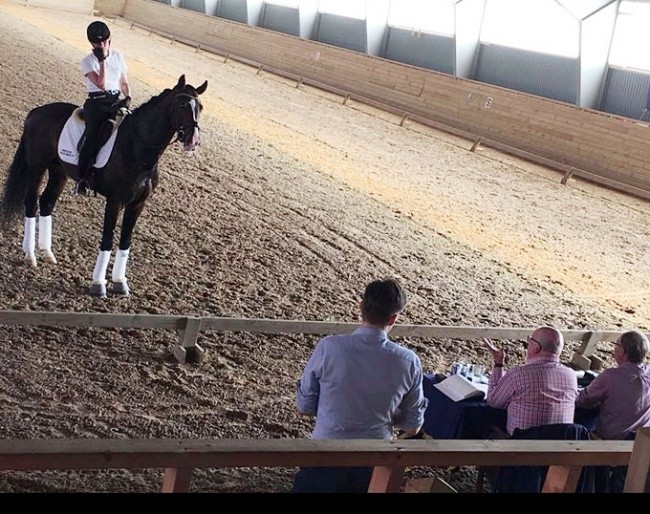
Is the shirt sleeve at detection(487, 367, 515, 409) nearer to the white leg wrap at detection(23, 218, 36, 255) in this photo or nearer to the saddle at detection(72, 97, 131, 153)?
the saddle at detection(72, 97, 131, 153)

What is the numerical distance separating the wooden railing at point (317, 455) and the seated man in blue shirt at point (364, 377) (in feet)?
1.92

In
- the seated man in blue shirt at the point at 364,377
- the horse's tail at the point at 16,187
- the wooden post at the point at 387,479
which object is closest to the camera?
the wooden post at the point at 387,479

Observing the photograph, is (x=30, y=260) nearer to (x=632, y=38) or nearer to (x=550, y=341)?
(x=550, y=341)

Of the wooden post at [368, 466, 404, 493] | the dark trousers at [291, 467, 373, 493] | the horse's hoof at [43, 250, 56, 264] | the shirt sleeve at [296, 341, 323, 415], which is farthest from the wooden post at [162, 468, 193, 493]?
the horse's hoof at [43, 250, 56, 264]

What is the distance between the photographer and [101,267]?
7.73 metres

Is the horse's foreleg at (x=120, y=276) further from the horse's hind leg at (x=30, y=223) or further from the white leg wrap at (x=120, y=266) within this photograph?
the horse's hind leg at (x=30, y=223)

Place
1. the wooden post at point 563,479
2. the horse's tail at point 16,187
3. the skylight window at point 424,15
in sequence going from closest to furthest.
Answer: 1. the wooden post at point 563,479
2. the horse's tail at point 16,187
3. the skylight window at point 424,15

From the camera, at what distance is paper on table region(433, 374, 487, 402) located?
5.34 meters

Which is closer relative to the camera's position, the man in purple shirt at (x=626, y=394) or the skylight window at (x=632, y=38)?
the man in purple shirt at (x=626, y=394)

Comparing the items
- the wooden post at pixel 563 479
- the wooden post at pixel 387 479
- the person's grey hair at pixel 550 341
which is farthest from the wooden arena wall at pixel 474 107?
the wooden post at pixel 387 479

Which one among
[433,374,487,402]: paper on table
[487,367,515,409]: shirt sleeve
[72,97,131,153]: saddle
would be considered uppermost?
[72,97,131,153]: saddle

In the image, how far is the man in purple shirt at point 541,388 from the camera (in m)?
4.96

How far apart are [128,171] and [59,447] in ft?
16.2

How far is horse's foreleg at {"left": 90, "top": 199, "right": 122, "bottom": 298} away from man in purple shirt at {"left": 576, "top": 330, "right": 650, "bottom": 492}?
4.36m
